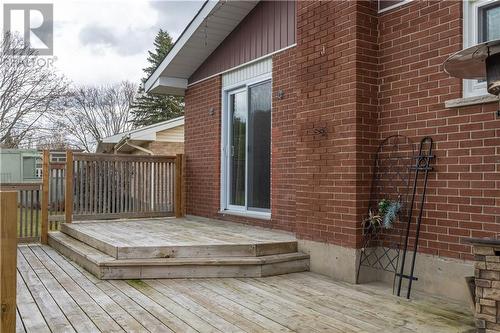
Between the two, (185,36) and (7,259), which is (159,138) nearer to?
(185,36)

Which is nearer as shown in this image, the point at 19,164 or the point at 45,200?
the point at 45,200

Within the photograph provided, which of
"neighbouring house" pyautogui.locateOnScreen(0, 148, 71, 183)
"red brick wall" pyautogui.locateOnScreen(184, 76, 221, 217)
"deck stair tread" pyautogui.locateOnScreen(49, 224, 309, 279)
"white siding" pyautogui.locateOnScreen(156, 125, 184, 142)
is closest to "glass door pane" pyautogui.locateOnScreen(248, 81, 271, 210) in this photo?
"red brick wall" pyautogui.locateOnScreen(184, 76, 221, 217)

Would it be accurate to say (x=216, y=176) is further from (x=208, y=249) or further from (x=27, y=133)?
(x=27, y=133)

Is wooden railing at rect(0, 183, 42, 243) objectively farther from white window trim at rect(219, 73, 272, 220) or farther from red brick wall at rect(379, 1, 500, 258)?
red brick wall at rect(379, 1, 500, 258)

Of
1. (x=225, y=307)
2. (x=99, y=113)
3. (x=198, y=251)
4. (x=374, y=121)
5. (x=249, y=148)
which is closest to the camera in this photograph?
(x=225, y=307)

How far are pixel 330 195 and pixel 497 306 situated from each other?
6.60ft

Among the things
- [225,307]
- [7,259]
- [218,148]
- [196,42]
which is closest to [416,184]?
A: [225,307]

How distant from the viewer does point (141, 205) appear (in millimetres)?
7551

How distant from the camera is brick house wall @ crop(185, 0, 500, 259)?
11.7 ft

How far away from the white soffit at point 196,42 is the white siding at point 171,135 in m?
3.85

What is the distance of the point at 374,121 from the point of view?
435 centimetres

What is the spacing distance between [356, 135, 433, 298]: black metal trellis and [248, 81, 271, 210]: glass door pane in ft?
6.54

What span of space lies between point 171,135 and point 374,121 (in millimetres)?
8785

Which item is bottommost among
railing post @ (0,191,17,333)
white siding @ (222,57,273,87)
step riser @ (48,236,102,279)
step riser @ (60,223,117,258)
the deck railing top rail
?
step riser @ (48,236,102,279)
